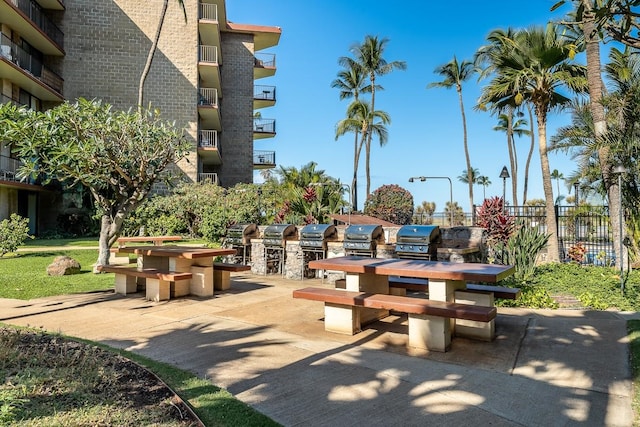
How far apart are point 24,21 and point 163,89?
7375mm

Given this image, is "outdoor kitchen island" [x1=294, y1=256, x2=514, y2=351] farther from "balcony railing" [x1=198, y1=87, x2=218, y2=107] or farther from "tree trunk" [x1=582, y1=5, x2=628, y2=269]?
"balcony railing" [x1=198, y1=87, x2=218, y2=107]

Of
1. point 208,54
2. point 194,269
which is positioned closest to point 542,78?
point 194,269

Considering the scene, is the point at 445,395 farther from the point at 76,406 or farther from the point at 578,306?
the point at 578,306

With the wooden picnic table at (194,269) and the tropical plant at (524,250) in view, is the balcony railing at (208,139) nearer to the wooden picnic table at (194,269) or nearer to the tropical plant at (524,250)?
the wooden picnic table at (194,269)

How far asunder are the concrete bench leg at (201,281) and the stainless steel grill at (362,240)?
3.02 meters

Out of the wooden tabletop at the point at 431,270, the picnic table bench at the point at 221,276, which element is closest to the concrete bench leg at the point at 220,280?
the picnic table bench at the point at 221,276

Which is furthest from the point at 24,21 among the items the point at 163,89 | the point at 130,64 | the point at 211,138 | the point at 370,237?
the point at 370,237

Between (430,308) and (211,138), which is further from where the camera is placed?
(211,138)

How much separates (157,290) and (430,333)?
5.16 meters

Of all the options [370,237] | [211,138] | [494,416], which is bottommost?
[494,416]

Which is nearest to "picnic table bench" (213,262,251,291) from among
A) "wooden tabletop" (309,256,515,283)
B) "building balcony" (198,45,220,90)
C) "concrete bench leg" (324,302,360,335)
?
"wooden tabletop" (309,256,515,283)

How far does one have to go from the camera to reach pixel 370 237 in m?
8.98

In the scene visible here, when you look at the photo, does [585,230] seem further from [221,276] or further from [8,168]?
[8,168]

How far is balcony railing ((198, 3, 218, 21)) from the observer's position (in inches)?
1080
